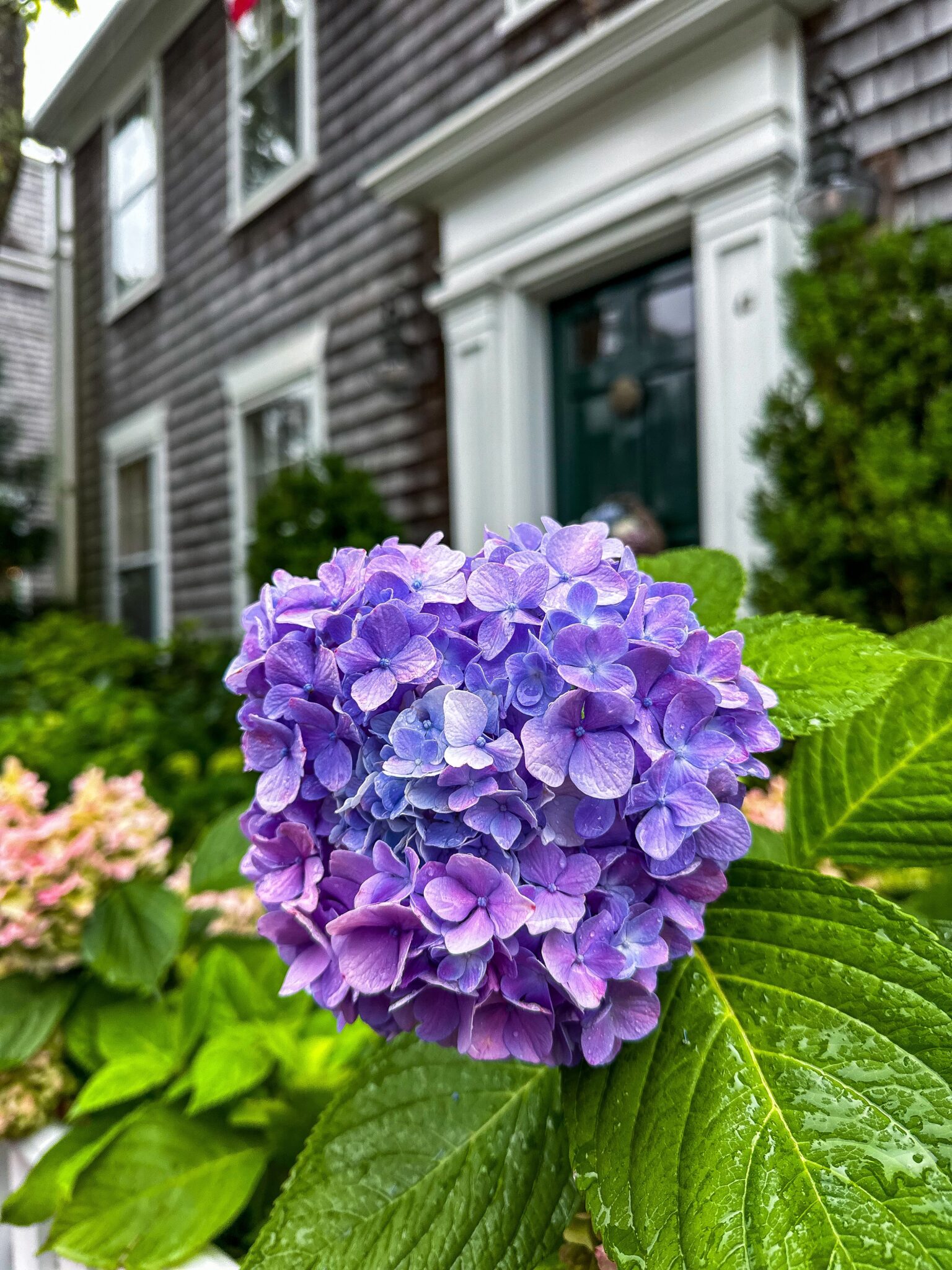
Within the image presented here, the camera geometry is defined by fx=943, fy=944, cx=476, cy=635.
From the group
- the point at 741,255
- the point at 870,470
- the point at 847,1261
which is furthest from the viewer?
the point at 741,255

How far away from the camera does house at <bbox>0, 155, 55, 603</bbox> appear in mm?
11641

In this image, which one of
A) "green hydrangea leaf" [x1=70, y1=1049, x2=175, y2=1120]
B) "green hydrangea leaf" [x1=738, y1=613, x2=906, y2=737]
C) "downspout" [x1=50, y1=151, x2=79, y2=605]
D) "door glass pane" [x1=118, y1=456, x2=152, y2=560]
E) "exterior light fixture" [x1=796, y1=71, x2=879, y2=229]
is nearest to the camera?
"green hydrangea leaf" [x1=738, y1=613, x2=906, y2=737]

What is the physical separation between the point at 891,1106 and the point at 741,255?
3.38 m

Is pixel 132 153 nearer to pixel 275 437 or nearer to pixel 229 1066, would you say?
pixel 275 437

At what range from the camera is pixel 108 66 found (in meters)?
7.98

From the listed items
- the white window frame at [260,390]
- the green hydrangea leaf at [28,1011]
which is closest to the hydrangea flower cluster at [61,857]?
the green hydrangea leaf at [28,1011]

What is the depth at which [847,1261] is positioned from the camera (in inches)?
20.0

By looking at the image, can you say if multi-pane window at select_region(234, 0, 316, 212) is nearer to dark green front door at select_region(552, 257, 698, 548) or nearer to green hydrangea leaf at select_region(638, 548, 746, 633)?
dark green front door at select_region(552, 257, 698, 548)

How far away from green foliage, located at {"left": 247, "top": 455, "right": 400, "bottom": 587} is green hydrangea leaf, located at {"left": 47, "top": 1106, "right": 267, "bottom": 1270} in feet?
11.7

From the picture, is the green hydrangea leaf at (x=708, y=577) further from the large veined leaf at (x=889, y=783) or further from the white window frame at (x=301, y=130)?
the white window frame at (x=301, y=130)

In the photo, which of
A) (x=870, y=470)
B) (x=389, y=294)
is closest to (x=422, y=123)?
(x=389, y=294)

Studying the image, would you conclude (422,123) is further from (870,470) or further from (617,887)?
(617,887)

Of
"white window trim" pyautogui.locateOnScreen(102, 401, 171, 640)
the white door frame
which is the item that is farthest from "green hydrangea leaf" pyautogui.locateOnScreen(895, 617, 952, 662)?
"white window trim" pyautogui.locateOnScreen(102, 401, 171, 640)

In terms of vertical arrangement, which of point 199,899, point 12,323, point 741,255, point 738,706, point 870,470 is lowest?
point 199,899
